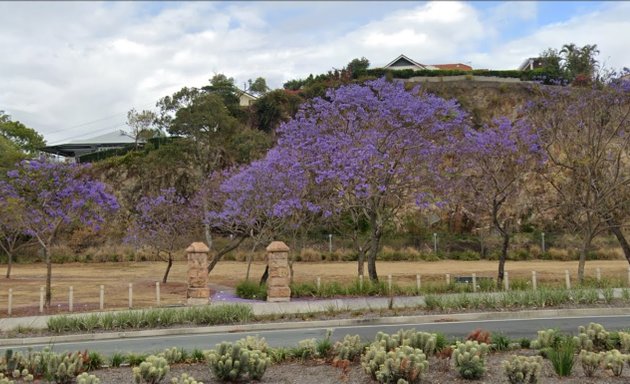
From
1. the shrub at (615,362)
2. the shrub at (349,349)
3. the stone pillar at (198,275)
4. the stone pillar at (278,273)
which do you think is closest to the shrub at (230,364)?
the shrub at (349,349)

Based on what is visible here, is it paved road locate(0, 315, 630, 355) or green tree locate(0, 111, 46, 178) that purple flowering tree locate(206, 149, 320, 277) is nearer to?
paved road locate(0, 315, 630, 355)

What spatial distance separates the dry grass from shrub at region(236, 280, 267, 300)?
2101 mm

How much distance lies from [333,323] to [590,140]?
13418 millimetres

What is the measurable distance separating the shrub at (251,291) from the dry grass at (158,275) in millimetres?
2101

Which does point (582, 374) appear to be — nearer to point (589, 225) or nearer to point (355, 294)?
point (355, 294)

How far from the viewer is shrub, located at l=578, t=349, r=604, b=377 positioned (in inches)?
265

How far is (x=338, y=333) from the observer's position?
12.2 meters

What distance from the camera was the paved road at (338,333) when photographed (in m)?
11.5

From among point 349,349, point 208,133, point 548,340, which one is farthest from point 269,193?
point 208,133

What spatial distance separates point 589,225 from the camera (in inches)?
831

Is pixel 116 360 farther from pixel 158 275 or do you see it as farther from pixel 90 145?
pixel 90 145

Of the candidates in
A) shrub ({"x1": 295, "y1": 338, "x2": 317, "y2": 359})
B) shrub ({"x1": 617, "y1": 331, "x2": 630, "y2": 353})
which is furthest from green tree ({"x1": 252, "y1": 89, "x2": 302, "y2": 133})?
shrub ({"x1": 617, "y1": 331, "x2": 630, "y2": 353})

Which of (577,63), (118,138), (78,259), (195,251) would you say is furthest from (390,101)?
(118,138)

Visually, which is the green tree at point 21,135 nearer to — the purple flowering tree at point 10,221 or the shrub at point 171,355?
the purple flowering tree at point 10,221
